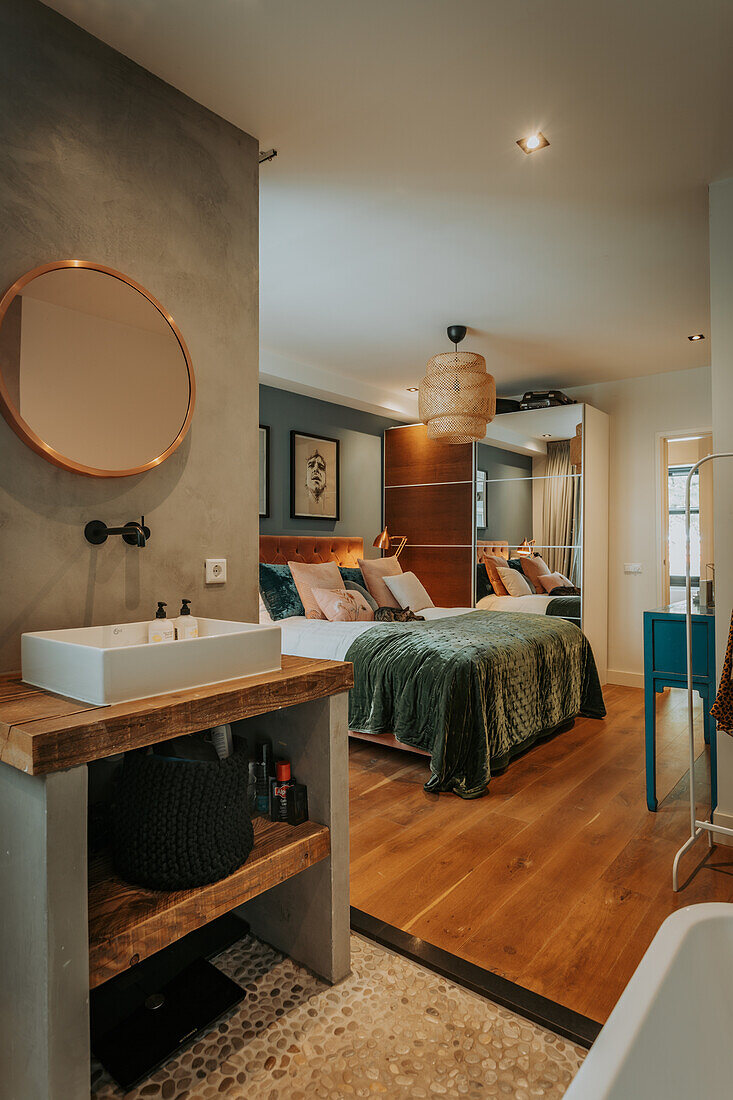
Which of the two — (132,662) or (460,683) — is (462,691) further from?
(132,662)

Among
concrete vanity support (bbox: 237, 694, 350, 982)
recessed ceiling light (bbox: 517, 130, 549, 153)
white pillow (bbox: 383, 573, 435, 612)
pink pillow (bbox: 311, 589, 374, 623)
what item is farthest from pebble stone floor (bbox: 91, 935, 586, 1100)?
white pillow (bbox: 383, 573, 435, 612)

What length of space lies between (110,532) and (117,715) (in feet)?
2.14

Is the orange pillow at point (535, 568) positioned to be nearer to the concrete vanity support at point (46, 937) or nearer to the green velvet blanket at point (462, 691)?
the green velvet blanket at point (462, 691)

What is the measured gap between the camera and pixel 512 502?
5.55 metres

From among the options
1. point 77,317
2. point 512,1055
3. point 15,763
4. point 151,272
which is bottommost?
point 512,1055

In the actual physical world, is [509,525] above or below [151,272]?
below

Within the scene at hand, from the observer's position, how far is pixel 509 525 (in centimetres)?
554

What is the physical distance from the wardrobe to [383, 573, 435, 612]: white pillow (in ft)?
2.47

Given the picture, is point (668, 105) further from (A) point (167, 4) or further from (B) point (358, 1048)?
(B) point (358, 1048)

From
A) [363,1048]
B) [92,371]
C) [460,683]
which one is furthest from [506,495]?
[363,1048]

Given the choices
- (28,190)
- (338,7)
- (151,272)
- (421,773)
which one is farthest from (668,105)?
(421,773)

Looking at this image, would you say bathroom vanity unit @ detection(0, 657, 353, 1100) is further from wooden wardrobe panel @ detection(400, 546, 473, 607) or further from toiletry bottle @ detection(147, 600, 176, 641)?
wooden wardrobe panel @ detection(400, 546, 473, 607)

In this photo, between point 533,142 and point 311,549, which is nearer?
point 533,142

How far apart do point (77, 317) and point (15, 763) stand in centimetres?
117
